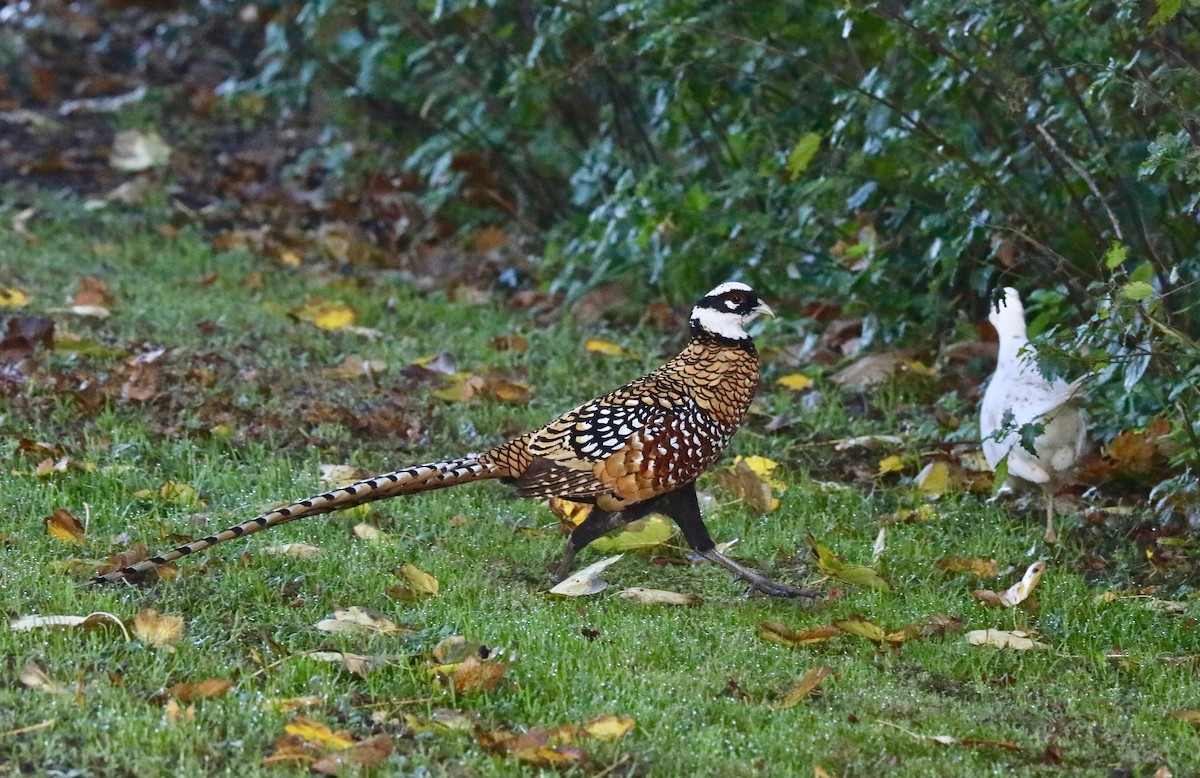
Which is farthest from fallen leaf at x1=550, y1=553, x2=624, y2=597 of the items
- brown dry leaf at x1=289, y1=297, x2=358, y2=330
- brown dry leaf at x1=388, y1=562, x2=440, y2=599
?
brown dry leaf at x1=289, y1=297, x2=358, y2=330

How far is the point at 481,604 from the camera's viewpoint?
14.9 ft

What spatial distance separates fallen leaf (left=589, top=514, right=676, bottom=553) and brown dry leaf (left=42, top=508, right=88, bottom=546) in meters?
1.56

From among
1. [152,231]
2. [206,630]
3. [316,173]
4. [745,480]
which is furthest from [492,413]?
[316,173]

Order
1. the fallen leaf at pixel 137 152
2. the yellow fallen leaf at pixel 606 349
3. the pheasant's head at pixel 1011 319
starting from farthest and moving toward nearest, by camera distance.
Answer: the fallen leaf at pixel 137 152 → the yellow fallen leaf at pixel 606 349 → the pheasant's head at pixel 1011 319

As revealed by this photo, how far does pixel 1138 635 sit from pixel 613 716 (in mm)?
1837

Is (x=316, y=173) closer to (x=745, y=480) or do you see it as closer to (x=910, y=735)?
(x=745, y=480)

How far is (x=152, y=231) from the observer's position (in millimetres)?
9609

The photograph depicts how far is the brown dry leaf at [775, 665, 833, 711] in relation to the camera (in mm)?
3902

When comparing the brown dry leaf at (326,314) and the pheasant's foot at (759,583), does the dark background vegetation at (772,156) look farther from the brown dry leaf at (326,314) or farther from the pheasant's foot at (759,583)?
the brown dry leaf at (326,314)

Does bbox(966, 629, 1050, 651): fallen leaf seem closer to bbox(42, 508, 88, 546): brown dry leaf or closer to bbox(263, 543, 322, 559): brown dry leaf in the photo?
bbox(263, 543, 322, 559): brown dry leaf

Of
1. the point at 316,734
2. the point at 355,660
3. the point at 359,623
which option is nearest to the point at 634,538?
the point at 359,623

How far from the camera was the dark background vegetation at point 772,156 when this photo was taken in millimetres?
5641

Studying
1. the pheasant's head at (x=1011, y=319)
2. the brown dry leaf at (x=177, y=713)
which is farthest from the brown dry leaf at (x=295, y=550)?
the pheasant's head at (x=1011, y=319)

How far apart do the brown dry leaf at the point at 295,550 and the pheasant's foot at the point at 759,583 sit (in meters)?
1.16
